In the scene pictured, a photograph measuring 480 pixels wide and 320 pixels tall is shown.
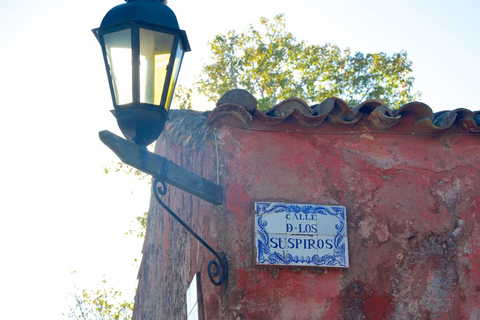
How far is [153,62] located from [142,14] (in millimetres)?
259

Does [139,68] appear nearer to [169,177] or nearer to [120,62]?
[120,62]

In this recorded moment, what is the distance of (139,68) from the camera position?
3240 mm

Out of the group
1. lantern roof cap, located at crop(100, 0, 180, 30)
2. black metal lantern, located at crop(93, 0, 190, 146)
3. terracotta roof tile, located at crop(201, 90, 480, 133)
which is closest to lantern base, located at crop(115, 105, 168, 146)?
black metal lantern, located at crop(93, 0, 190, 146)

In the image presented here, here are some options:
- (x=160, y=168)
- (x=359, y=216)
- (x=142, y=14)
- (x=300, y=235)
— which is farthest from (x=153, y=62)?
(x=359, y=216)

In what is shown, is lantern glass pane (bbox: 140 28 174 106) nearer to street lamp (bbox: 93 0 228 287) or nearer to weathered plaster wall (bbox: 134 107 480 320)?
street lamp (bbox: 93 0 228 287)

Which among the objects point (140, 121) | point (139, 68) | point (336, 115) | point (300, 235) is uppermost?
point (336, 115)

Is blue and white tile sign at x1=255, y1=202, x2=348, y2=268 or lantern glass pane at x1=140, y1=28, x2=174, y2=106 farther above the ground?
lantern glass pane at x1=140, y1=28, x2=174, y2=106

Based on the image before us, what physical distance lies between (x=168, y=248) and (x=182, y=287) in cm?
102

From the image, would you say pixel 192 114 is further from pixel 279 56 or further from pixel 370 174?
pixel 279 56

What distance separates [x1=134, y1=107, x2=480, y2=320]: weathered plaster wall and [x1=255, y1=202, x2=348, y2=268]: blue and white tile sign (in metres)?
0.08

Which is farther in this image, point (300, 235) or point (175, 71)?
point (300, 235)


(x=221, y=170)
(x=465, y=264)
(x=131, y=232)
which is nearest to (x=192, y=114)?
(x=221, y=170)

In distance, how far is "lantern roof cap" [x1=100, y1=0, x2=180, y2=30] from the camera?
3289 millimetres

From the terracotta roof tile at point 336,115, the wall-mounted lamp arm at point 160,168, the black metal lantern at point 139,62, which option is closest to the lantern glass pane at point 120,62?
the black metal lantern at point 139,62
